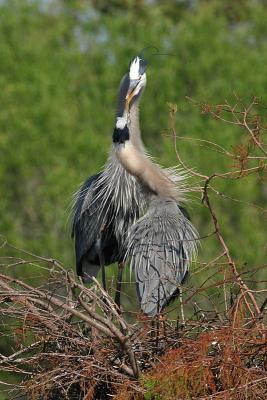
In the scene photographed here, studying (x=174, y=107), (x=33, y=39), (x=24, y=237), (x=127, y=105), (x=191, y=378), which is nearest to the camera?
(x=191, y=378)

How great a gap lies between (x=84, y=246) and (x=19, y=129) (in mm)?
7574

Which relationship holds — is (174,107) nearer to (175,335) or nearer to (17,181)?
(175,335)

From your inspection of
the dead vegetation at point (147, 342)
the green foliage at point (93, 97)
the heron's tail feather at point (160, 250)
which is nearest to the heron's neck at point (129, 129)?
the heron's tail feather at point (160, 250)

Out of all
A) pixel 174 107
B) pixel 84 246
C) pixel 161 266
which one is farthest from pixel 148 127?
pixel 174 107

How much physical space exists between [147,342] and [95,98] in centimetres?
1067

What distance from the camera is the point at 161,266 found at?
6.10 m

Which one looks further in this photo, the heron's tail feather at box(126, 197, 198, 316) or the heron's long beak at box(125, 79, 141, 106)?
the heron's long beak at box(125, 79, 141, 106)

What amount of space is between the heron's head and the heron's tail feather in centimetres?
70

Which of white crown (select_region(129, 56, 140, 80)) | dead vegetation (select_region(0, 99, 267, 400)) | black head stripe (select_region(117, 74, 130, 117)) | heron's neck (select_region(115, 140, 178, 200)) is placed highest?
white crown (select_region(129, 56, 140, 80))

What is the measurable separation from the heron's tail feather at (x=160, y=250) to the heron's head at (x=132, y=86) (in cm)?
70

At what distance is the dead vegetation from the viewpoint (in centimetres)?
476

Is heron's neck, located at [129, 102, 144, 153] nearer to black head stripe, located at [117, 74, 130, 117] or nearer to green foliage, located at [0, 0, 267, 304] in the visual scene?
black head stripe, located at [117, 74, 130, 117]

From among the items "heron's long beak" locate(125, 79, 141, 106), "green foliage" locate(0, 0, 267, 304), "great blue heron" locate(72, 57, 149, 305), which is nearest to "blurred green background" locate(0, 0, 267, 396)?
"green foliage" locate(0, 0, 267, 304)

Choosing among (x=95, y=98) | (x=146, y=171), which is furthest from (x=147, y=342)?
(x=95, y=98)
